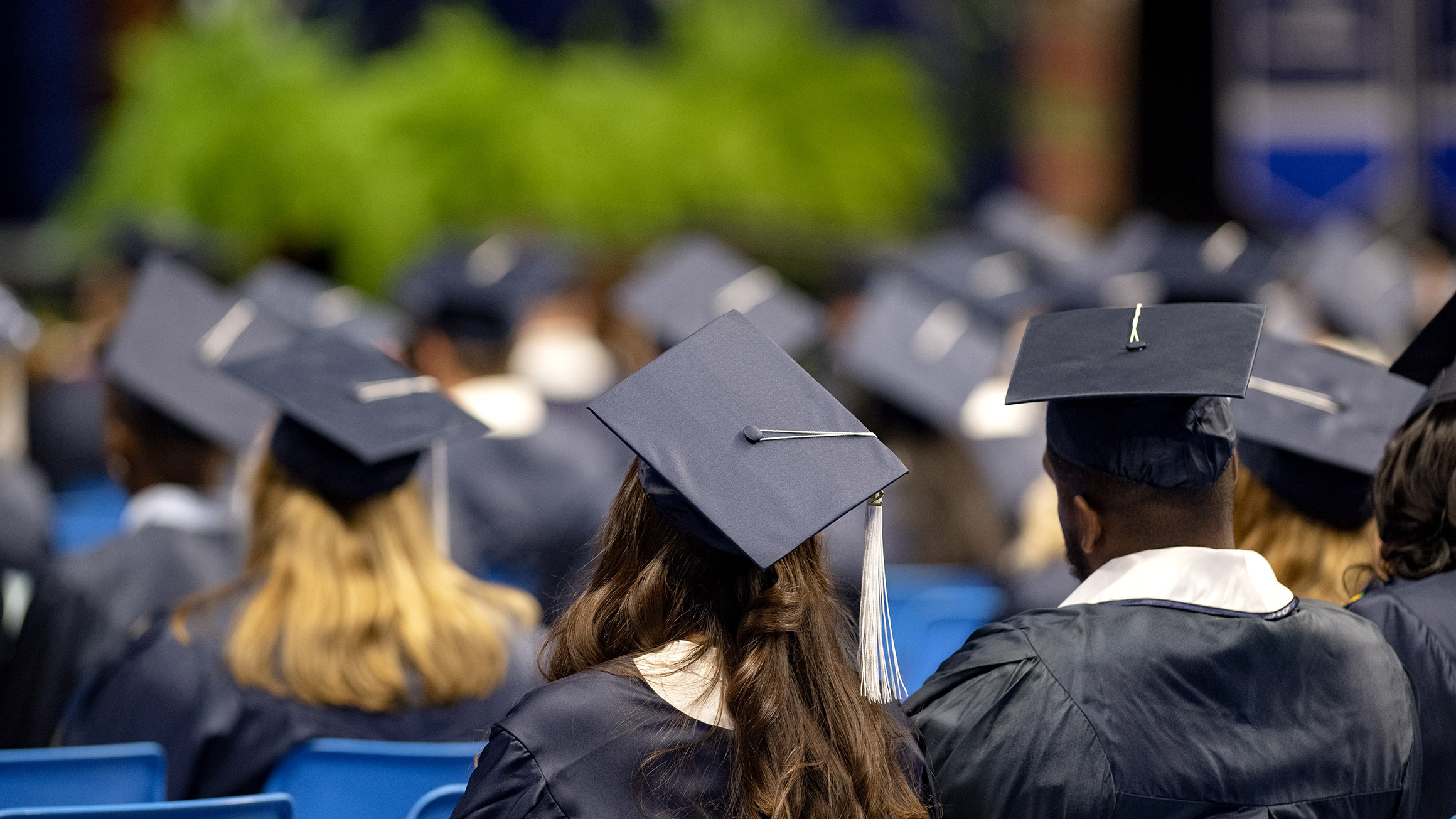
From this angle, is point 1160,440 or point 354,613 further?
point 354,613

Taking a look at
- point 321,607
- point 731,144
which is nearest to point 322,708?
point 321,607

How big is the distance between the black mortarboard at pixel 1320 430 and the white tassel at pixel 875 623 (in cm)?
97

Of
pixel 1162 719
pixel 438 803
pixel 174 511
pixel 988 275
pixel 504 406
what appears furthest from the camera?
pixel 988 275

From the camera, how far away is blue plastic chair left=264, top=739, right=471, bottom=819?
2.34 m

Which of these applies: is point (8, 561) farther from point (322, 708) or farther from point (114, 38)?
point (114, 38)

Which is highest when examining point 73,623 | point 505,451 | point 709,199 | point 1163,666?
point 1163,666

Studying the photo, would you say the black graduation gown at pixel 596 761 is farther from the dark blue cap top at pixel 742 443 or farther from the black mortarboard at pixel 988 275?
the black mortarboard at pixel 988 275

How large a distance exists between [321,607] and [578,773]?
112 cm

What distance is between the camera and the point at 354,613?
8.34ft

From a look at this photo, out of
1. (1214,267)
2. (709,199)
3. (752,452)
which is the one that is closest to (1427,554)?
(752,452)

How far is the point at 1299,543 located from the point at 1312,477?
12 centimetres

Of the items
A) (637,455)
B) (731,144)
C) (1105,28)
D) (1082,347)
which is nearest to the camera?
(637,455)

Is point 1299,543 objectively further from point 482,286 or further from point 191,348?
point 482,286

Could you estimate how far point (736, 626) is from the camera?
1.66 meters
